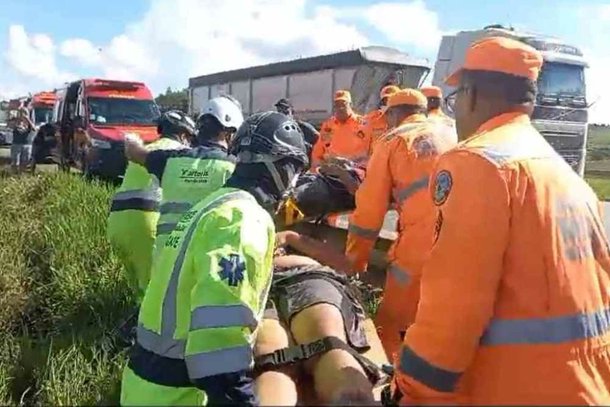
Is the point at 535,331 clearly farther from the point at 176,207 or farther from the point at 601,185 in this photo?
the point at 601,185

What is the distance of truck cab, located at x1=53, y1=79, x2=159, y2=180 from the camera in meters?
14.9

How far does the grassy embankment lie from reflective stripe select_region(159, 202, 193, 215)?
8.21 metres

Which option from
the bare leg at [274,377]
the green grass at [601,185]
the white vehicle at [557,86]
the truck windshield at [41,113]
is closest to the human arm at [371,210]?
the bare leg at [274,377]

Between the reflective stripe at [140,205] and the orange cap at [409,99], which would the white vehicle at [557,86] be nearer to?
the reflective stripe at [140,205]

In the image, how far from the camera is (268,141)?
2.59 metres

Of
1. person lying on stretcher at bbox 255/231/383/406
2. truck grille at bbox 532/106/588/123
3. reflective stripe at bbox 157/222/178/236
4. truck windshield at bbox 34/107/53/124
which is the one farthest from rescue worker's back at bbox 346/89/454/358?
truck windshield at bbox 34/107/53/124

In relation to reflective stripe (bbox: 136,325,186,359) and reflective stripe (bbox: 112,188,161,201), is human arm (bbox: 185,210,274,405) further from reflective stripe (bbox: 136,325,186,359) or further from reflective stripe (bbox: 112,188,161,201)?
reflective stripe (bbox: 112,188,161,201)

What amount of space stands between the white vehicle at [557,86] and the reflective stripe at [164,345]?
996cm

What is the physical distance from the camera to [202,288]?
81.7 inches

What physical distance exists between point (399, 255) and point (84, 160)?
41.1ft

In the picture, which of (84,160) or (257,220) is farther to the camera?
(84,160)

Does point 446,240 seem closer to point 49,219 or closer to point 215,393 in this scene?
point 215,393

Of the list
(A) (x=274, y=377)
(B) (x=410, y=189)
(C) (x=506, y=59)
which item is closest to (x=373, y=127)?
(B) (x=410, y=189)

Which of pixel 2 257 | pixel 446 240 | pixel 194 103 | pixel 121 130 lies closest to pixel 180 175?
pixel 446 240
